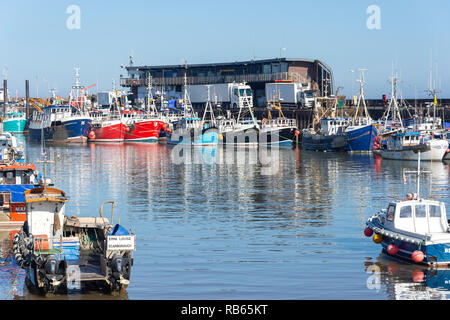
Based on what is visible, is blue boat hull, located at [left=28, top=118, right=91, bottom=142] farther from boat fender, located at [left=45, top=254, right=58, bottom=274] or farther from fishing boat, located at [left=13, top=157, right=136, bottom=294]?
boat fender, located at [left=45, top=254, right=58, bottom=274]

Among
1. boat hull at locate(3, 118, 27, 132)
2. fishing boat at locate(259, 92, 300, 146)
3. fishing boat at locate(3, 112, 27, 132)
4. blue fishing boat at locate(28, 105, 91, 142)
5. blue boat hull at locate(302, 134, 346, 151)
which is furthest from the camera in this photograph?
fishing boat at locate(3, 112, 27, 132)

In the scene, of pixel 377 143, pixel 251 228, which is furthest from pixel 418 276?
pixel 377 143

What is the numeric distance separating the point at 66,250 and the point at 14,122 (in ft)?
442

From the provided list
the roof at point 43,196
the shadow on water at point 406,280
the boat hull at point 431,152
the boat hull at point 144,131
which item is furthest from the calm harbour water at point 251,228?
the boat hull at point 144,131

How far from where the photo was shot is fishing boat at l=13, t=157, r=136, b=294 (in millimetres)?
23797

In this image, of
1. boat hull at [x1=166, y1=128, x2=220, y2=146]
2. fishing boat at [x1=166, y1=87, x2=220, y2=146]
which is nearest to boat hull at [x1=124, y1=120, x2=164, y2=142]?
fishing boat at [x1=166, y1=87, x2=220, y2=146]

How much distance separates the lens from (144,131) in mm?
120625

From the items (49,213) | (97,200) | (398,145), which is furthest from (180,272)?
(398,145)

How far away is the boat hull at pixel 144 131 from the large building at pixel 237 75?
74.2 ft

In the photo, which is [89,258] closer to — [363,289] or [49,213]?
[49,213]

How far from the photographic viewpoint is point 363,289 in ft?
82.3

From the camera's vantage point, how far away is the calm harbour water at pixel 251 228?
995 inches

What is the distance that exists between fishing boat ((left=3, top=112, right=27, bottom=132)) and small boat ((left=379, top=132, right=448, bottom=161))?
315ft

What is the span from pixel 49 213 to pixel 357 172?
4117 centimetres
